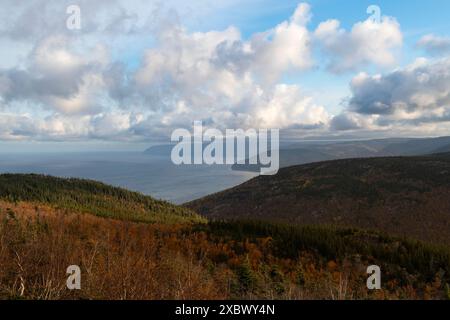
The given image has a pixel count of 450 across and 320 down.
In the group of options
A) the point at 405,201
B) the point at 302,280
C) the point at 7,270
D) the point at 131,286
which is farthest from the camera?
the point at 405,201

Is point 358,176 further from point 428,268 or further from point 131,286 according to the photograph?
point 131,286

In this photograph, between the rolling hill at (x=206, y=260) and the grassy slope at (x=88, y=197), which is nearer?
the rolling hill at (x=206, y=260)

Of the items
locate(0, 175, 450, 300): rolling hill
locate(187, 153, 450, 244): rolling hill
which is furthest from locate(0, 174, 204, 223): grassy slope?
locate(187, 153, 450, 244): rolling hill

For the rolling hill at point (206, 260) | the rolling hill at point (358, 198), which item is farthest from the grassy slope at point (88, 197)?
the rolling hill at point (358, 198)

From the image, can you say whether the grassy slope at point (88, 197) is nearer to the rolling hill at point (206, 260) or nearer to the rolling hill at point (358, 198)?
the rolling hill at point (206, 260)
